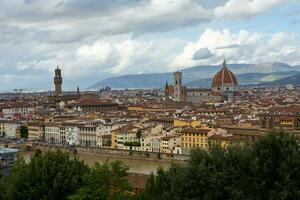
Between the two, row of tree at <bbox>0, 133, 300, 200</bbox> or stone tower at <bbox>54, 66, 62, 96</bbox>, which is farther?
stone tower at <bbox>54, 66, 62, 96</bbox>

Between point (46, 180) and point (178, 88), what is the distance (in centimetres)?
5783

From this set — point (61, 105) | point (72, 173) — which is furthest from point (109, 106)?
point (72, 173)

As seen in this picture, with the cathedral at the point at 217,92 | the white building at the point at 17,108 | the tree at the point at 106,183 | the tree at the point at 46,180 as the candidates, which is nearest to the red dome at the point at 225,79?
the cathedral at the point at 217,92

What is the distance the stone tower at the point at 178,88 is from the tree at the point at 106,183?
2237 inches

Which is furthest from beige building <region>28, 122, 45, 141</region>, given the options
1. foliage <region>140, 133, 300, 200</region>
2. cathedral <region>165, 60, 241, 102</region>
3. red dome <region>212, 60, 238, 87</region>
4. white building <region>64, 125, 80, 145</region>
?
red dome <region>212, 60, 238, 87</region>

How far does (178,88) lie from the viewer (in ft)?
227

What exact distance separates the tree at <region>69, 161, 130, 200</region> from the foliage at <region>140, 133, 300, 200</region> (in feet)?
2.86

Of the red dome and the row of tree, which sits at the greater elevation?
the red dome

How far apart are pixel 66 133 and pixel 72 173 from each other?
79.5 feet

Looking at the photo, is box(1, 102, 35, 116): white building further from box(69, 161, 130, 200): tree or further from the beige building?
box(69, 161, 130, 200): tree

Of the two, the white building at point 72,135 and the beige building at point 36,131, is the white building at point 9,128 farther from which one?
the white building at point 72,135

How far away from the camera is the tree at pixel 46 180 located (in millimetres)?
11539

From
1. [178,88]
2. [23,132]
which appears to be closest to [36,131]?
[23,132]

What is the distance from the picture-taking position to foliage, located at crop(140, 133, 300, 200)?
8.91m
